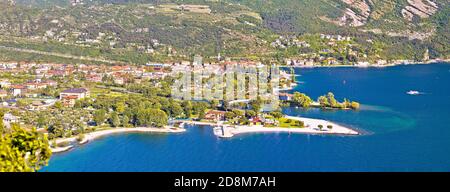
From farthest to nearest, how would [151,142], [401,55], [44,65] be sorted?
1. [401,55]
2. [44,65]
3. [151,142]

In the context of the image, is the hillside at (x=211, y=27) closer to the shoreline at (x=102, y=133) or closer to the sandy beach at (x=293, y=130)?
the shoreline at (x=102, y=133)

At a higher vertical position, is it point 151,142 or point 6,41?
point 6,41

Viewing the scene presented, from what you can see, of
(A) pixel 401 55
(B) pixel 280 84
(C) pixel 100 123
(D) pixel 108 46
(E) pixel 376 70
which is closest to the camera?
(C) pixel 100 123

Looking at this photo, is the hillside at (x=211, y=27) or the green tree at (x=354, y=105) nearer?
the green tree at (x=354, y=105)

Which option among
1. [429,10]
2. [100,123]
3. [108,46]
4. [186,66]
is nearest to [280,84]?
[186,66]

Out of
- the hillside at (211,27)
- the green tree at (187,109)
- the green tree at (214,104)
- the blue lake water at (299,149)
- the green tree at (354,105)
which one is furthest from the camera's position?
the hillside at (211,27)

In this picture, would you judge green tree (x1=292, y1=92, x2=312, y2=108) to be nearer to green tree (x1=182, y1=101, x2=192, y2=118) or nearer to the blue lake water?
the blue lake water

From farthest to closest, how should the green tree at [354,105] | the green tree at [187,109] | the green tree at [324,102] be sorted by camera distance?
the green tree at [324,102] → the green tree at [354,105] → the green tree at [187,109]

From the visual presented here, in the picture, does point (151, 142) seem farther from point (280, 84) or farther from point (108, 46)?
point (108, 46)

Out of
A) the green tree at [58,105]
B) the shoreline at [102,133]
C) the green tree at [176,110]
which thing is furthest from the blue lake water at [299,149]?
the green tree at [58,105]
